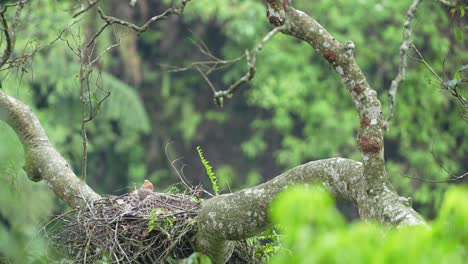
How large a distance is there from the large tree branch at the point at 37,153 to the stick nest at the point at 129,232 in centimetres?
27

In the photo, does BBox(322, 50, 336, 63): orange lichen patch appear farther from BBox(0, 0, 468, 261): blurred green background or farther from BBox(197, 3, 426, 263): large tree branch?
BBox(0, 0, 468, 261): blurred green background

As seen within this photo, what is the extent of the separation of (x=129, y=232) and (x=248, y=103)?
14.1 m

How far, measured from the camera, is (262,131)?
19.3 m

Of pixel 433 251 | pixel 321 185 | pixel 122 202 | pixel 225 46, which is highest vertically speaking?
pixel 433 251

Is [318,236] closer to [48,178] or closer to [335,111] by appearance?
[48,178]

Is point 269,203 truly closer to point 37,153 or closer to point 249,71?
point 249,71

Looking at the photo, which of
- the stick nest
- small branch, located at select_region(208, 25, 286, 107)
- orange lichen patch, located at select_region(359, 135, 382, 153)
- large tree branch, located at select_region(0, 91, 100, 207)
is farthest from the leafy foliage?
large tree branch, located at select_region(0, 91, 100, 207)

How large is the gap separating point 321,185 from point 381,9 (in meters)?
14.0

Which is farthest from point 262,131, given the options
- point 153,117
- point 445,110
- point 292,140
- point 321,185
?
point 321,185

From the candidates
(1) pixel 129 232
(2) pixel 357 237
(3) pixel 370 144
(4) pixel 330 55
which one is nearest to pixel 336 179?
(3) pixel 370 144

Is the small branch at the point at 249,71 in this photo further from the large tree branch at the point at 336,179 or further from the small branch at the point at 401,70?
the small branch at the point at 401,70

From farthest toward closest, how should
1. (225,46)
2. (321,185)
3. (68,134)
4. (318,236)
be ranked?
(225,46) → (68,134) → (321,185) → (318,236)

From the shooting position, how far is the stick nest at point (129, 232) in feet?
15.9

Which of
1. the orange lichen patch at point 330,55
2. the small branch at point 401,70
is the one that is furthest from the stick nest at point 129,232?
the small branch at point 401,70
